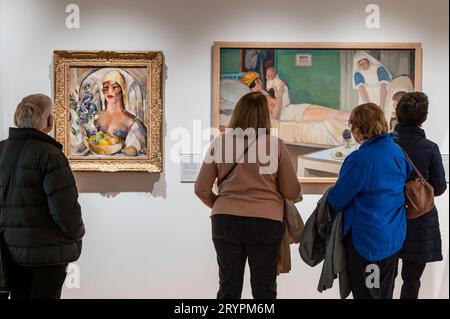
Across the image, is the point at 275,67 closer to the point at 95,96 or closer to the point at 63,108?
the point at 95,96

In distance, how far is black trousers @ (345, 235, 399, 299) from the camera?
2.64m

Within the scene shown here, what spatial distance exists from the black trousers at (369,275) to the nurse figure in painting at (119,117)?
5.89ft

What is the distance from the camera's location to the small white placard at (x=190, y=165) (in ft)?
12.8

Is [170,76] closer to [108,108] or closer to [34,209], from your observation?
[108,108]

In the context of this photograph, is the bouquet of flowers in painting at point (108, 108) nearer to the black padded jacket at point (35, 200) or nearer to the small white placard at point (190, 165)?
the small white placard at point (190, 165)

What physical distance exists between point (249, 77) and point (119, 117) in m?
0.97

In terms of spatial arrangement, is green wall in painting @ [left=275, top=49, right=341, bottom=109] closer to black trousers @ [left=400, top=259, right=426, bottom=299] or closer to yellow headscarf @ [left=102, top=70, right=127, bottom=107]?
yellow headscarf @ [left=102, top=70, right=127, bottom=107]

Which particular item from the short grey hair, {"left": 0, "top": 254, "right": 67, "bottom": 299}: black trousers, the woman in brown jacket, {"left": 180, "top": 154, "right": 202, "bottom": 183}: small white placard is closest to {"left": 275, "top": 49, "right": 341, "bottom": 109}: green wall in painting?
{"left": 180, "top": 154, "right": 202, "bottom": 183}: small white placard

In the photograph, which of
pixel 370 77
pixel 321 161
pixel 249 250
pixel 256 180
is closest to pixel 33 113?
pixel 256 180

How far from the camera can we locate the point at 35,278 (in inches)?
101

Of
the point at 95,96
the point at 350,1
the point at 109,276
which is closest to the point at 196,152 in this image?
the point at 95,96

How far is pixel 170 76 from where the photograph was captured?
3.91 m

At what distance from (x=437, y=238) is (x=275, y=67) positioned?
1592 millimetres

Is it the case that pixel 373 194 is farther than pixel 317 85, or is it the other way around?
pixel 317 85
